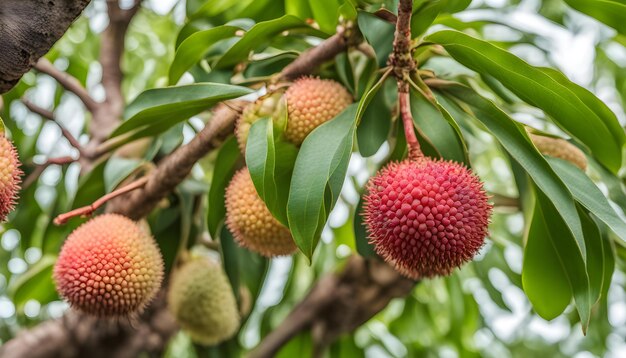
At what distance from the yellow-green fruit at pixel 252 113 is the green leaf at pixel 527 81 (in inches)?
8.8

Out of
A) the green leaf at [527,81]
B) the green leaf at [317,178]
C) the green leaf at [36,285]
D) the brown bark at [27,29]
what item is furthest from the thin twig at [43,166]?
the green leaf at [527,81]

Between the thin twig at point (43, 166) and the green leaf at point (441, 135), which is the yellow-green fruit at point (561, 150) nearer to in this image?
the green leaf at point (441, 135)

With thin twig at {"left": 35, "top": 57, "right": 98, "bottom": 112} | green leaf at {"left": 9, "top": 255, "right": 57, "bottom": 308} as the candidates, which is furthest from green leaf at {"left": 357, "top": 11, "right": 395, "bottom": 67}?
green leaf at {"left": 9, "top": 255, "right": 57, "bottom": 308}

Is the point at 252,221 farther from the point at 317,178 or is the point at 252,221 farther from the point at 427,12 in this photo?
the point at 427,12

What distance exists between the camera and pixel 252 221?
994 mm

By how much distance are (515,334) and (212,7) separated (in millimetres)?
1694

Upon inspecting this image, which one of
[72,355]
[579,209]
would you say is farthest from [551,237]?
[72,355]

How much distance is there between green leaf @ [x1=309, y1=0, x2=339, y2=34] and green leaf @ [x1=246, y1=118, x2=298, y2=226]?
25 centimetres

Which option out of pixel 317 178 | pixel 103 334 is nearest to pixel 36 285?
pixel 103 334

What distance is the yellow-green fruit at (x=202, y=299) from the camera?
55.0 inches

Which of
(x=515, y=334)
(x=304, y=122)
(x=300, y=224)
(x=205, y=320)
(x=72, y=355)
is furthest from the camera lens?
(x=515, y=334)

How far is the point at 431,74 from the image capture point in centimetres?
101

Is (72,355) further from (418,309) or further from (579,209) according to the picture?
(579,209)

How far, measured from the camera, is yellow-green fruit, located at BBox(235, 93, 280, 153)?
975 millimetres
